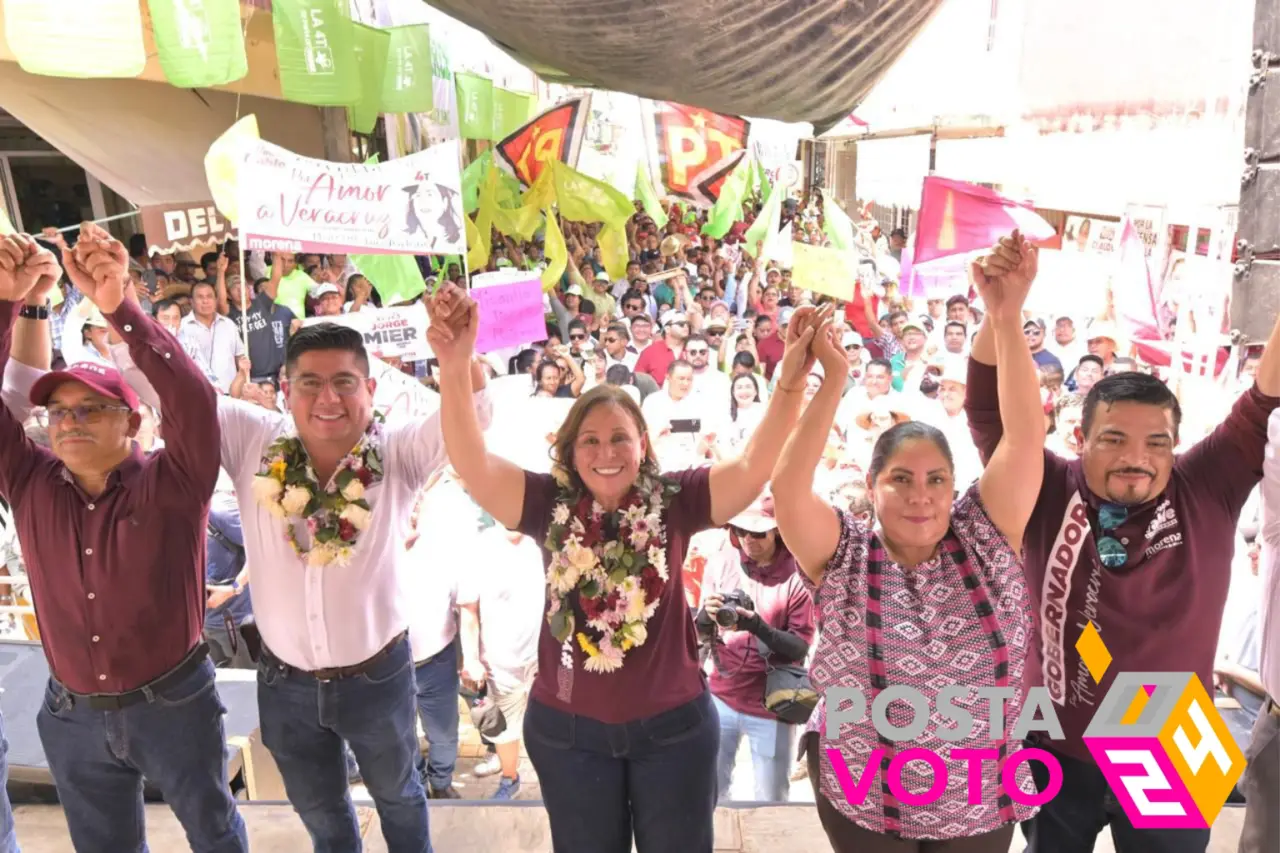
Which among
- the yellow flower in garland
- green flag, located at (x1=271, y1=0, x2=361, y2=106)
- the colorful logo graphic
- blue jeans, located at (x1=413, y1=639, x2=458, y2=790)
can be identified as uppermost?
green flag, located at (x1=271, y1=0, x2=361, y2=106)

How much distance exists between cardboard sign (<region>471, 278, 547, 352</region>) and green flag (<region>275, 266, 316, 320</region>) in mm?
2226

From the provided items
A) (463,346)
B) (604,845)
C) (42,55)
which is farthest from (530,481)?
(42,55)

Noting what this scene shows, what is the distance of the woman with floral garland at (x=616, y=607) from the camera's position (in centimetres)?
184

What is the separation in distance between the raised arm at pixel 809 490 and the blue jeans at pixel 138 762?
1.33 meters

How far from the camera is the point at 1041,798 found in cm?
183

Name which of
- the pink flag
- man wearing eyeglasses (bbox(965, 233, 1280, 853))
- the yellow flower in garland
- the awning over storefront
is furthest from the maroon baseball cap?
the awning over storefront

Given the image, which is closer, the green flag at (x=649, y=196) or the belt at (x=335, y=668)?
the belt at (x=335, y=668)

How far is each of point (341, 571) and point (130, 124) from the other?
828 cm

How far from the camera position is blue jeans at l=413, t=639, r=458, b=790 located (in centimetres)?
357

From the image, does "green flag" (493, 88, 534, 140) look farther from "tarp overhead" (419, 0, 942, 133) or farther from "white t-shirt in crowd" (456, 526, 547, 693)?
"tarp overhead" (419, 0, 942, 133)

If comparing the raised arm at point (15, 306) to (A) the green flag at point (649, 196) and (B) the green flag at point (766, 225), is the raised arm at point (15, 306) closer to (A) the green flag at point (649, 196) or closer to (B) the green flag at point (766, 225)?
(B) the green flag at point (766, 225)

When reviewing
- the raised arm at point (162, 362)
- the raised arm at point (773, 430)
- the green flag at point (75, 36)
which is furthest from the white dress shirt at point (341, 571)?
the green flag at point (75, 36)

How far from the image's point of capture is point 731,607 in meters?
2.89

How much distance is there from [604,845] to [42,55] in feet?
18.0
